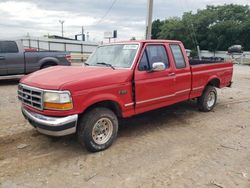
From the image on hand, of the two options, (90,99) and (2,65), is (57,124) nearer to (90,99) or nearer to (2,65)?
(90,99)

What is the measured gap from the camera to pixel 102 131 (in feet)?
15.7

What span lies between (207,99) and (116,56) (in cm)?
326

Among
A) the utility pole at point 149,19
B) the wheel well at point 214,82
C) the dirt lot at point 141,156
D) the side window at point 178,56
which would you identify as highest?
the utility pole at point 149,19

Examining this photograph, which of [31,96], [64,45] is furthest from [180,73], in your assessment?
[64,45]

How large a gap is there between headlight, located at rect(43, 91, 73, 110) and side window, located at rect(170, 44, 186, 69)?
2977 millimetres

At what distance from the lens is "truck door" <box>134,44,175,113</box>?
5.21 meters

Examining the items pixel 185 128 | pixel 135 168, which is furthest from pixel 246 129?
pixel 135 168

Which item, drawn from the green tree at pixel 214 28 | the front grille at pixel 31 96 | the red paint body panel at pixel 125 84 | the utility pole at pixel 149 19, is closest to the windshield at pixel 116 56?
the red paint body panel at pixel 125 84

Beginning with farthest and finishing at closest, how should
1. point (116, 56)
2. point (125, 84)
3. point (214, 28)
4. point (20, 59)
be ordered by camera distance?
1. point (214, 28)
2. point (20, 59)
3. point (116, 56)
4. point (125, 84)

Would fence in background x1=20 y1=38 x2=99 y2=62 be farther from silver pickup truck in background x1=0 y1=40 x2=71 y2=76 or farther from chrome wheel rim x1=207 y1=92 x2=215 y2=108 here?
chrome wheel rim x1=207 y1=92 x2=215 y2=108

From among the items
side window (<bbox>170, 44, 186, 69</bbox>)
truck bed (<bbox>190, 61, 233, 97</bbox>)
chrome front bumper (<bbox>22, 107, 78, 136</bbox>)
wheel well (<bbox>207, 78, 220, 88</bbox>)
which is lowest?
chrome front bumper (<bbox>22, 107, 78, 136</bbox>)

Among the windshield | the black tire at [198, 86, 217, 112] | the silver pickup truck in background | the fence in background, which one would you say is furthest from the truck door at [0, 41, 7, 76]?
the fence in background

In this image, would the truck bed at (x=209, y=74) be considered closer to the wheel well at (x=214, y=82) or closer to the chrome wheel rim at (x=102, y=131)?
the wheel well at (x=214, y=82)

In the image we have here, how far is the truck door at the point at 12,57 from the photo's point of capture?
36.2 feet
